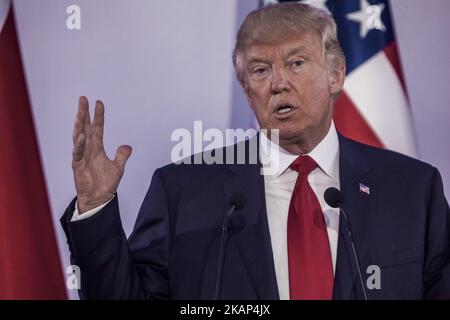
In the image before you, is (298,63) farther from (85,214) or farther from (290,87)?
(85,214)

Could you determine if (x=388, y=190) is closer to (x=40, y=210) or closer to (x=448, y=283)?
(x=448, y=283)

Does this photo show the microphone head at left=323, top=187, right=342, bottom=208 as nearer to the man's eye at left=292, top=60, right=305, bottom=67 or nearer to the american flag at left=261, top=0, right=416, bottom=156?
the man's eye at left=292, top=60, right=305, bottom=67

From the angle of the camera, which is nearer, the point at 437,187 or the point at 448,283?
the point at 448,283

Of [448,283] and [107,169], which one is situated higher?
[107,169]

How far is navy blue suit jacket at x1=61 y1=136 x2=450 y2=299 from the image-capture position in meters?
2.06

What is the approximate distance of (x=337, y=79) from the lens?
2.42 meters

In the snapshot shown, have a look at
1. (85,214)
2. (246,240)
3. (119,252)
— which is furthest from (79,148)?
(246,240)

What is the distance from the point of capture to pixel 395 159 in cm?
239

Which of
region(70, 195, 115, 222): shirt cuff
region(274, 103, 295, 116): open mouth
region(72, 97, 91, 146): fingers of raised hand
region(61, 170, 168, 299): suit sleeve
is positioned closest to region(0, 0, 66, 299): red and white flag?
region(61, 170, 168, 299): suit sleeve

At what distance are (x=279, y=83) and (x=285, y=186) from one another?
0.32 m

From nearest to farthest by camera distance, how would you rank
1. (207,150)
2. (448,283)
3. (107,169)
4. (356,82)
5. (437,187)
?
1. (107,169)
2. (448,283)
3. (437,187)
4. (207,150)
5. (356,82)

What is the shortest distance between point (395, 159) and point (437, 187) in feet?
0.58

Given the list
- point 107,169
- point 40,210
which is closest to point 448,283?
point 107,169

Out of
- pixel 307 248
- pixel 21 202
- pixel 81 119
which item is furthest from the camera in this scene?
pixel 21 202
